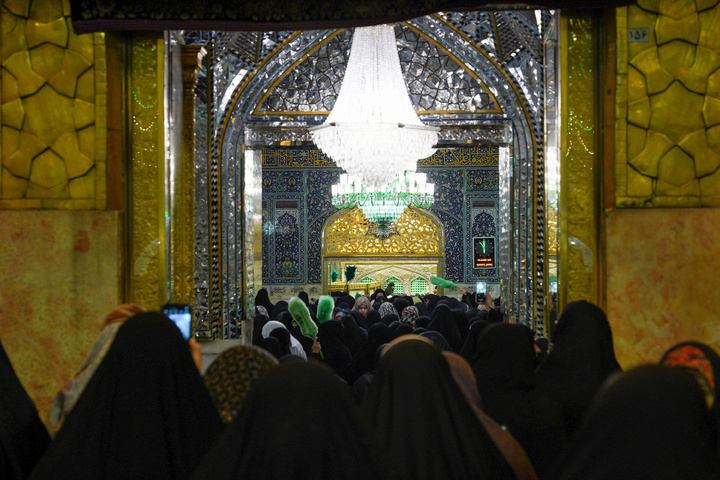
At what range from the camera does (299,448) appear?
1.22 m

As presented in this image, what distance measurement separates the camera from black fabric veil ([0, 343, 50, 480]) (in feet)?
5.53

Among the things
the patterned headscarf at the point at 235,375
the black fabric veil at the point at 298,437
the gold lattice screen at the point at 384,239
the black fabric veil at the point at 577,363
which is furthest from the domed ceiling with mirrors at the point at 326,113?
the gold lattice screen at the point at 384,239

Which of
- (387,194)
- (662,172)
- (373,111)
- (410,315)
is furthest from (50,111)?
(387,194)

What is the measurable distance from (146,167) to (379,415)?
2.37m

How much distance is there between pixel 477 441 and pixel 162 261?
92.6 inches

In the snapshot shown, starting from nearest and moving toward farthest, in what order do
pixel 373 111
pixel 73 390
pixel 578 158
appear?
pixel 73 390 → pixel 578 158 → pixel 373 111

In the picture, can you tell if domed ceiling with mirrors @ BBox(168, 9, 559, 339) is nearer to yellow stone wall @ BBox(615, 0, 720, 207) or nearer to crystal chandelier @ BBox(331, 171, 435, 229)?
yellow stone wall @ BBox(615, 0, 720, 207)

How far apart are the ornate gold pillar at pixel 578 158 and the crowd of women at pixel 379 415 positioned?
76 cm

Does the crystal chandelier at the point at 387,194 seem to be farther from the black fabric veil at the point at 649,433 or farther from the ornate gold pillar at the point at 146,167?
the black fabric veil at the point at 649,433

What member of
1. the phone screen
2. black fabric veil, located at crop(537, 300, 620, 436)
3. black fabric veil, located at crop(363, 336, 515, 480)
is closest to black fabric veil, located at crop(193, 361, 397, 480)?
black fabric veil, located at crop(363, 336, 515, 480)

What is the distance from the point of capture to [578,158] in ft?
11.2

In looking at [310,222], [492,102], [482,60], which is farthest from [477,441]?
[310,222]

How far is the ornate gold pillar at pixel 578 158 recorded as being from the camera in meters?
3.41

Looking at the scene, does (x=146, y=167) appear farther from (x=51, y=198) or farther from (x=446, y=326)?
(x=446, y=326)
